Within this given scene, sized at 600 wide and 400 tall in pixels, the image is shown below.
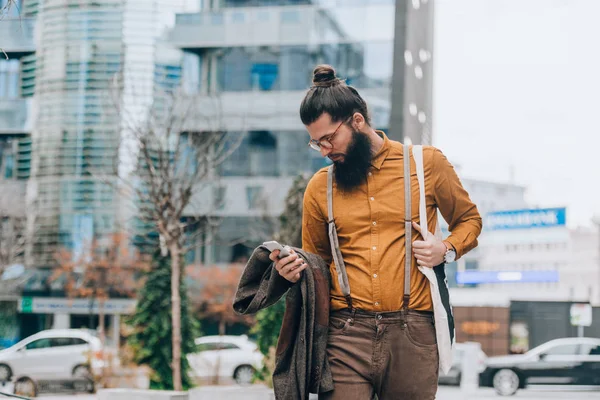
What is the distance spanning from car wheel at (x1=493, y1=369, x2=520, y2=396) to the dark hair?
66.8 ft

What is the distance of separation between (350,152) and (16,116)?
37997mm

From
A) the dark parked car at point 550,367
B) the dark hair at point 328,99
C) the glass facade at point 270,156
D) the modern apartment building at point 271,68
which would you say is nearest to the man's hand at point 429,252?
the dark hair at point 328,99

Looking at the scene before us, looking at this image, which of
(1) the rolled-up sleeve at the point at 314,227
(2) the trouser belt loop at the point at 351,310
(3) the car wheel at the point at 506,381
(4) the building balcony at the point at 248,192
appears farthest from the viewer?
(4) the building balcony at the point at 248,192

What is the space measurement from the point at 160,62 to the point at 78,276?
9.23 m

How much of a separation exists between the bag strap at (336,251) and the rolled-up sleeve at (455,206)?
1.15 feet

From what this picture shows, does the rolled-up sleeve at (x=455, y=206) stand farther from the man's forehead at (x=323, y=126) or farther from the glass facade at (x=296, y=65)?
the glass facade at (x=296, y=65)

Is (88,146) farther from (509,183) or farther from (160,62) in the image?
(509,183)

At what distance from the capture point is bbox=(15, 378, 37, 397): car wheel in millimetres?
18609

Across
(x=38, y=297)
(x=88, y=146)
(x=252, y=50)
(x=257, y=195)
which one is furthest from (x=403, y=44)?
(x=38, y=297)

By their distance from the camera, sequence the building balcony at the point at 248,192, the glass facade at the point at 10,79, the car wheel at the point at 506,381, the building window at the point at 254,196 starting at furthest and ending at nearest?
the glass facade at the point at 10,79
the building balcony at the point at 248,192
the building window at the point at 254,196
the car wheel at the point at 506,381

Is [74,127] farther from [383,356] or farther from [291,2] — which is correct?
[383,356]

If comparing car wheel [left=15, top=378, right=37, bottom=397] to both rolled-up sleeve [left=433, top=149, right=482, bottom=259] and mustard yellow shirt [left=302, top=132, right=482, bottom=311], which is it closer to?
mustard yellow shirt [left=302, top=132, right=482, bottom=311]

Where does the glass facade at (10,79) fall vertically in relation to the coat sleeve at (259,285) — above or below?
above

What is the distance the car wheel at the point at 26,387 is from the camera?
18.6 meters
